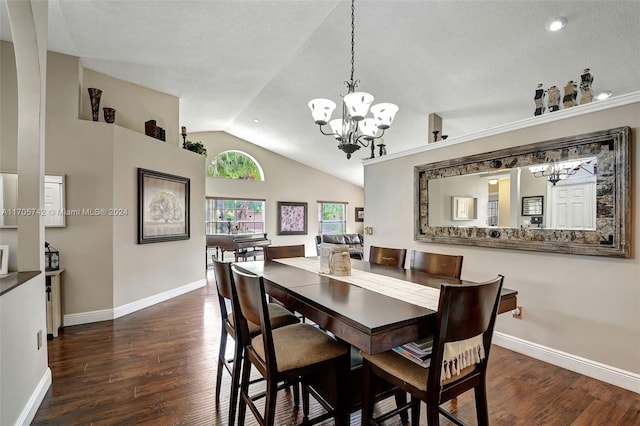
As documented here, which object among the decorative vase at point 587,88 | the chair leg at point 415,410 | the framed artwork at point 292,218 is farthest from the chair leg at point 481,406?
the framed artwork at point 292,218

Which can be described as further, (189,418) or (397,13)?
(397,13)

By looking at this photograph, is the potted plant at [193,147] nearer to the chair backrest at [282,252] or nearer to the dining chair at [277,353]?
the chair backrest at [282,252]

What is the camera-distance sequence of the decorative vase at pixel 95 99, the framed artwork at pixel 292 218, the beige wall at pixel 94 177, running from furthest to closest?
the framed artwork at pixel 292 218 → the decorative vase at pixel 95 99 → the beige wall at pixel 94 177

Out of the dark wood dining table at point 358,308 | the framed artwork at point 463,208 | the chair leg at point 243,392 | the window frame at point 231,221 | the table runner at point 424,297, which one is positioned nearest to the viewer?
the dark wood dining table at point 358,308

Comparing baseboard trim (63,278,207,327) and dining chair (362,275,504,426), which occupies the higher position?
dining chair (362,275,504,426)

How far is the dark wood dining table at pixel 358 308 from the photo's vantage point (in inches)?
46.1

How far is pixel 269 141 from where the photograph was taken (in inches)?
296

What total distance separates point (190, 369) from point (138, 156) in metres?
2.85

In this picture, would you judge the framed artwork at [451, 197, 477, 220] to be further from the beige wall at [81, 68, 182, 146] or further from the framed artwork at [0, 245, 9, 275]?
the beige wall at [81, 68, 182, 146]

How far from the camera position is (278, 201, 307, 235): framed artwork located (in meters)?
8.52

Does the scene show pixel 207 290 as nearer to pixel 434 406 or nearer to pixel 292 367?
pixel 292 367

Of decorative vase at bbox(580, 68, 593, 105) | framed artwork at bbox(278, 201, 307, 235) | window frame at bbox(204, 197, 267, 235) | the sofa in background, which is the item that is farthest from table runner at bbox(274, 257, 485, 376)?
framed artwork at bbox(278, 201, 307, 235)

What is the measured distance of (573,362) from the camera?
2436 millimetres

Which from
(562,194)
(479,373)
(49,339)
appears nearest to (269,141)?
(49,339)
